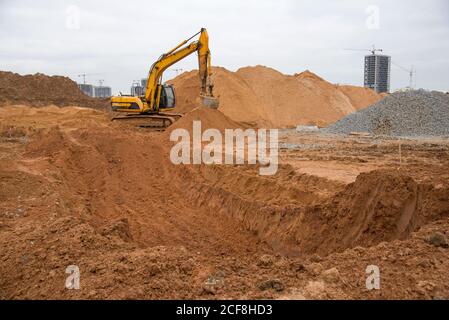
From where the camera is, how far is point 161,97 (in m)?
20.3

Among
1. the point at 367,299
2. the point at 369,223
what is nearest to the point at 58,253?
the point at 367,299

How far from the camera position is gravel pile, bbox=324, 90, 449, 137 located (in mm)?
20016

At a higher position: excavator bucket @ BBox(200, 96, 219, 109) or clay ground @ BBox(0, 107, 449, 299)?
excavator bucket @ BBox(200, 96, 219, 109)

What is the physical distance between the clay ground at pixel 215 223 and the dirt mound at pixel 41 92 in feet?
81.9

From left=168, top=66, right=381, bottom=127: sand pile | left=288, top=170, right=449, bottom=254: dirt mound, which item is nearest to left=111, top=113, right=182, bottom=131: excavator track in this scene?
left=168, top=66, right=381, bottom=127: sand pile

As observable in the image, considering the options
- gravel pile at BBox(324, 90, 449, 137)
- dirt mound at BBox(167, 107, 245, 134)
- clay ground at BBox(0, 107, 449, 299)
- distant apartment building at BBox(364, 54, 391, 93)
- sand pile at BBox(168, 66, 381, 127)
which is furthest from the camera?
distant apartment building at BBox(364, 54, 391, 93)

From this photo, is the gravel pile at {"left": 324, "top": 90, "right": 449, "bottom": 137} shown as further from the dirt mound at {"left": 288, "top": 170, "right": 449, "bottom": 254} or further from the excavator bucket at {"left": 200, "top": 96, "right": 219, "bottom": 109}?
the dirt mound at {"left": 288, "top": 170, "right": 449, "bottom": 254}

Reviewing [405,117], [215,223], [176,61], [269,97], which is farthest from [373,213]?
[269,97]

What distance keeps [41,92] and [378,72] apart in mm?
37701

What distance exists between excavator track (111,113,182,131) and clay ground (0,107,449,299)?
6101 millimetres

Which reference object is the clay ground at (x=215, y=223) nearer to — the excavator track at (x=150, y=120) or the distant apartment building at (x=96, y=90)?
the excavator track at (x=150, y=120)

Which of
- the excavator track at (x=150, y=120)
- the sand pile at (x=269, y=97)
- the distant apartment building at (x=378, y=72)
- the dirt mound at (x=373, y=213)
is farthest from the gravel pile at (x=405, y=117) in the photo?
the distant apartment building at (x=378, y=72)

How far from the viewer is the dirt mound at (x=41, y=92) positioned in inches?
1386

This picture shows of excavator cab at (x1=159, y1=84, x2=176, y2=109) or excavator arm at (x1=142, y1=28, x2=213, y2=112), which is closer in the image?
excavator arm at (x1=142, y1=28, x2=213, y2=112)
